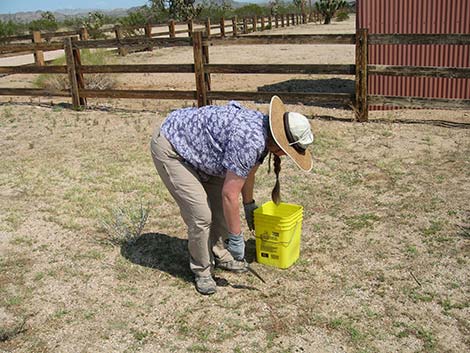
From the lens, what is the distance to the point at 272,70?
8109mm

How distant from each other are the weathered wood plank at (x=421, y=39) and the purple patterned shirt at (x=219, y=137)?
4618 mm

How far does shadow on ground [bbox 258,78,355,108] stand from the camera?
34.6 feet

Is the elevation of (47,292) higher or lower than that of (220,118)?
lower

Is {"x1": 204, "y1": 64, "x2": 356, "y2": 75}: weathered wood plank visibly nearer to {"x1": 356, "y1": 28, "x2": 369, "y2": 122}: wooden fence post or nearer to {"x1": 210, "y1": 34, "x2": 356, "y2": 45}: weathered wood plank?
{"x1": 356, "y1": 28, "x2": 369, "y2": 122}: wooden fence post

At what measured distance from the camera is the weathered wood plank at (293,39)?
25.4 ft

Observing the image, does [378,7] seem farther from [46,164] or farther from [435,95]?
[46,164]

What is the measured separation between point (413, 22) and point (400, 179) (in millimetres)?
3371

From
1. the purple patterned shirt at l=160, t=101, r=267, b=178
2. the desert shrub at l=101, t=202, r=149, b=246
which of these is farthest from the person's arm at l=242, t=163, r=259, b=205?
the desert shrub at l=101, t=202, r=149, b=246

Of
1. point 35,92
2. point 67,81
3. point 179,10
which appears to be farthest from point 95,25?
point 35,92

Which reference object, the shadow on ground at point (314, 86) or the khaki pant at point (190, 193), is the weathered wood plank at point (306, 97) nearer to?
the shadow on ground at point (314, 86)

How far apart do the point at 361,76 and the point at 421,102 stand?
86cm

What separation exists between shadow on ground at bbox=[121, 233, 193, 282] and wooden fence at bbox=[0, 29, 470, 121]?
3.52 m

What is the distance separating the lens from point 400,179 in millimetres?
5809

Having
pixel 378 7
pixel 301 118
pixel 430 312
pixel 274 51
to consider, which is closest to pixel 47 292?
pixel 301 118
